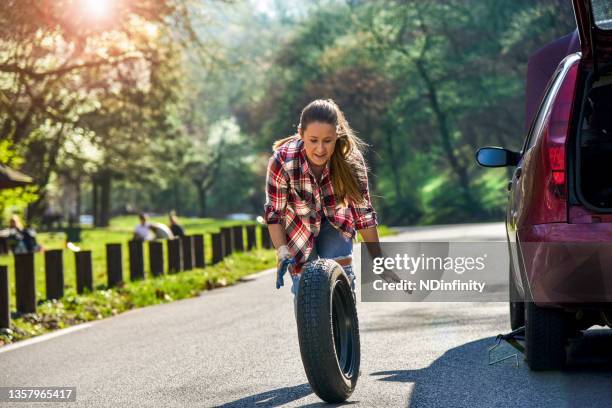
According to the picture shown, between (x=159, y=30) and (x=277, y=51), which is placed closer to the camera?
(x=159, y=30)

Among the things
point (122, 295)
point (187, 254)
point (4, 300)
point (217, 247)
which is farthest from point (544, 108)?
point (217, 247)

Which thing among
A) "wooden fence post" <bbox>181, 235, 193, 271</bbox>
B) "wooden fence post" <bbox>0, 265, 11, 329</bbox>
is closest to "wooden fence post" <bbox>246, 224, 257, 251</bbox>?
"wooden fence post" <bbox>181, 235, 193, 271</bbox>

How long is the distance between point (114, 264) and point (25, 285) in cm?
321

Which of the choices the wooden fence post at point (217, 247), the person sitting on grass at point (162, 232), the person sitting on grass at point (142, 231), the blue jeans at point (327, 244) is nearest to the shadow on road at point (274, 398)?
the blue jeans at point (327, 244)

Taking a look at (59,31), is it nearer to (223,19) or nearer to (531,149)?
(223,19)

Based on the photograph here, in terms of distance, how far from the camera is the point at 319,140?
19.1 ft

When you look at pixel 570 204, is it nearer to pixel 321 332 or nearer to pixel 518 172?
pixel 518 172

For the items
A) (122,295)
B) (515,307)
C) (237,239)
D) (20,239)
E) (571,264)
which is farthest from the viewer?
(20,239)

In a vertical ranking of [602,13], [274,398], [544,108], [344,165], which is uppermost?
[602,13]

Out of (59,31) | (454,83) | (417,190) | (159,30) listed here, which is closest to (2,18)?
(59,31)

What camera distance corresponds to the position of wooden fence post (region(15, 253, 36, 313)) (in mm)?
11359

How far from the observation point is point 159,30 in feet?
63.1

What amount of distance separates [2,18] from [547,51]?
911 cm

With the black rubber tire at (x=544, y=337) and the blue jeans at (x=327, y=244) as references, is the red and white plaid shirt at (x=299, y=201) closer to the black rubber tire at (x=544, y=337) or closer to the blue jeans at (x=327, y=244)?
the blue jeans at (x=327, y=244)
